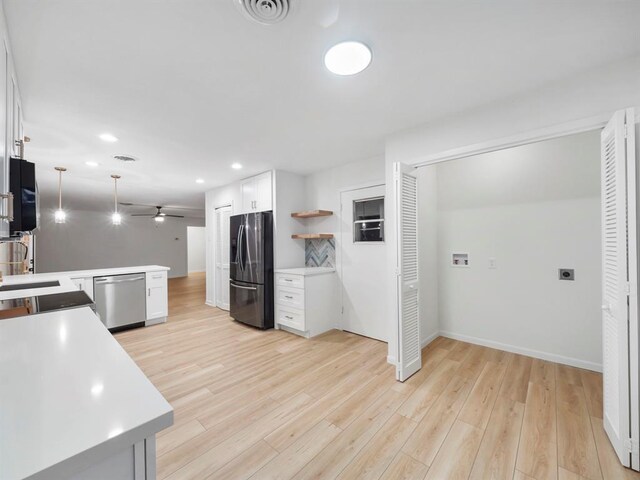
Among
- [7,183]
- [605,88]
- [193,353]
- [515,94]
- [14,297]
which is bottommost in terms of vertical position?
[193,353]

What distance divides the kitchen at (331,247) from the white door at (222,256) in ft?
3.20

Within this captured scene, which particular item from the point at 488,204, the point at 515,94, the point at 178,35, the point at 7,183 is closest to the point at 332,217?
the point at 488,204

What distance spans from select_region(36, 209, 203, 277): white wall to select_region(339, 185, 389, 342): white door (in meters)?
8.81

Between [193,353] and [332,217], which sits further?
[332,217]

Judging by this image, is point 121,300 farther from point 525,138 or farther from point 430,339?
point 525,138

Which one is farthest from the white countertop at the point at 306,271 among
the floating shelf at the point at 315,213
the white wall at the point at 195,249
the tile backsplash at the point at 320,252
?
the white wall at the point at 195,249

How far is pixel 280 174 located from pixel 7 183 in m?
3.00

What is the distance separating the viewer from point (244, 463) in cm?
160

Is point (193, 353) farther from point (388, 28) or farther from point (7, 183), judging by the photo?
point (388, 28)

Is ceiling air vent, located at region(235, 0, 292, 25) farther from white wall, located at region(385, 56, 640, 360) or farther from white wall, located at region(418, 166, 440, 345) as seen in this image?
white wall, located at region(418, 166, 440, 345)

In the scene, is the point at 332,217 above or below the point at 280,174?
below

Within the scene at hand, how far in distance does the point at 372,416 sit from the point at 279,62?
8.32 feet

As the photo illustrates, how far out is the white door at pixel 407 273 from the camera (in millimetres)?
2498

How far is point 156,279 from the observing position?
14.2ft
